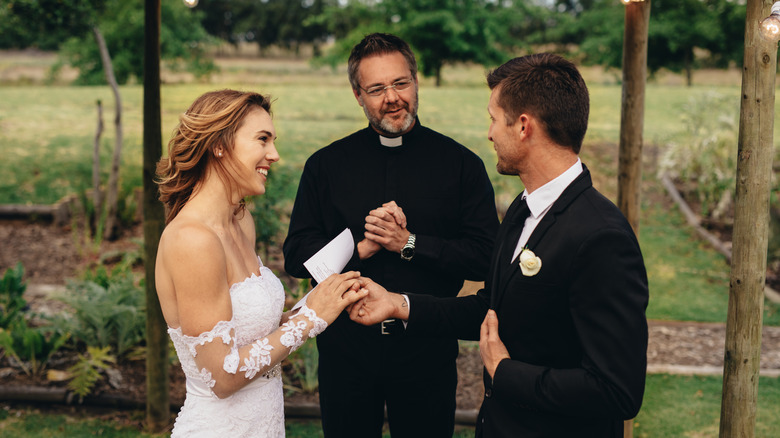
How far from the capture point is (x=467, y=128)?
701 inches

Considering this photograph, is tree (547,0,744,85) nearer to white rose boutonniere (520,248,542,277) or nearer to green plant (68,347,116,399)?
green plant (68,347,116,399)

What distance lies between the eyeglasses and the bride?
72cm

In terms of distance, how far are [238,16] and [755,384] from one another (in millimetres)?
48132

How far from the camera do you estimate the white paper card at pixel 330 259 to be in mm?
3051

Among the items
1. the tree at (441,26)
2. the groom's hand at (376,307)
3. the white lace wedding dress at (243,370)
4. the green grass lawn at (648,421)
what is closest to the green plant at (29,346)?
the green grass lawn at (648,421)

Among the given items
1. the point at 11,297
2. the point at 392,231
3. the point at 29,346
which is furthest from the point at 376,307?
the point at 11,297

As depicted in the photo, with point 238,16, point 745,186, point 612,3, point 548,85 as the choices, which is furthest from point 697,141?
point 238,16

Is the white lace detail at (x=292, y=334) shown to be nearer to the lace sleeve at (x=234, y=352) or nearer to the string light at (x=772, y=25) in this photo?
the lace sleeve at (x=234, y=352)

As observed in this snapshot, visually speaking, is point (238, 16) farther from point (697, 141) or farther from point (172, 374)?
point (172, 374)

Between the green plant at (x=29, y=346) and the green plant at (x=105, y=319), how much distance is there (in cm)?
21

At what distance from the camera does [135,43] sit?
20.0m

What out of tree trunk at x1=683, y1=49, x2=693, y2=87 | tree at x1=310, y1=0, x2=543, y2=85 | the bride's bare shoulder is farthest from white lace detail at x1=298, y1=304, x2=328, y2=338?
tree trunk at x1=683, y1=49, x2=693, y2=87

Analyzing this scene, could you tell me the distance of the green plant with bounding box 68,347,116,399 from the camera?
5.13 m

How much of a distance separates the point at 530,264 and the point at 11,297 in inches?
222
